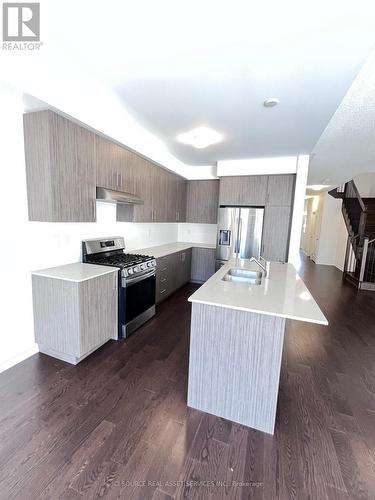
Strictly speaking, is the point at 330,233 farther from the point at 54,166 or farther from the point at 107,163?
the point at 54,166

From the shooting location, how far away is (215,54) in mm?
1705

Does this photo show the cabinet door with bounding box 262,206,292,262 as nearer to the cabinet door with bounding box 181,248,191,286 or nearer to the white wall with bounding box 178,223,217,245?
the white wall with bounding box 178,223,217,245

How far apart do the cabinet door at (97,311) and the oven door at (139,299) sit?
0.14m

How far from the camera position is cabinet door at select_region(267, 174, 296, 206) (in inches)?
163

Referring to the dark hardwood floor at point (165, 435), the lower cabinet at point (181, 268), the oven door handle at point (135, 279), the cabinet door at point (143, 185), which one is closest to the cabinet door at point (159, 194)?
the cabinet door at point (143, 185)

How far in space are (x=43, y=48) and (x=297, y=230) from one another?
13.4 ft

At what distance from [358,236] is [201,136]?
5.40 metres

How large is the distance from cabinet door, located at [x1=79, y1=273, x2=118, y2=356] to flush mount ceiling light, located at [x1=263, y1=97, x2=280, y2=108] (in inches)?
95.6

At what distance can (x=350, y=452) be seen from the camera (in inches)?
59.6

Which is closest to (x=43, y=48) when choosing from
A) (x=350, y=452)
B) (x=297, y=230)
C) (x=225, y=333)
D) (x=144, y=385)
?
(x=225, y=333)

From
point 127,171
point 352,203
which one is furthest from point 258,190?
point 352,203

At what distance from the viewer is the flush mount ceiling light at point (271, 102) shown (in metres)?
2.26

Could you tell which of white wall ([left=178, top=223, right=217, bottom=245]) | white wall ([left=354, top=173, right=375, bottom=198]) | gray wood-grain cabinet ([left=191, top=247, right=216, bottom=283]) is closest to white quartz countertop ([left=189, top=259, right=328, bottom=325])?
gray wood-grain cabinet ([left=191, top=247, right=216, bottom=283])

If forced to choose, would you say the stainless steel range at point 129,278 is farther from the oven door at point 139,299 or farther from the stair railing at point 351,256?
the stair railing at point 351,256
